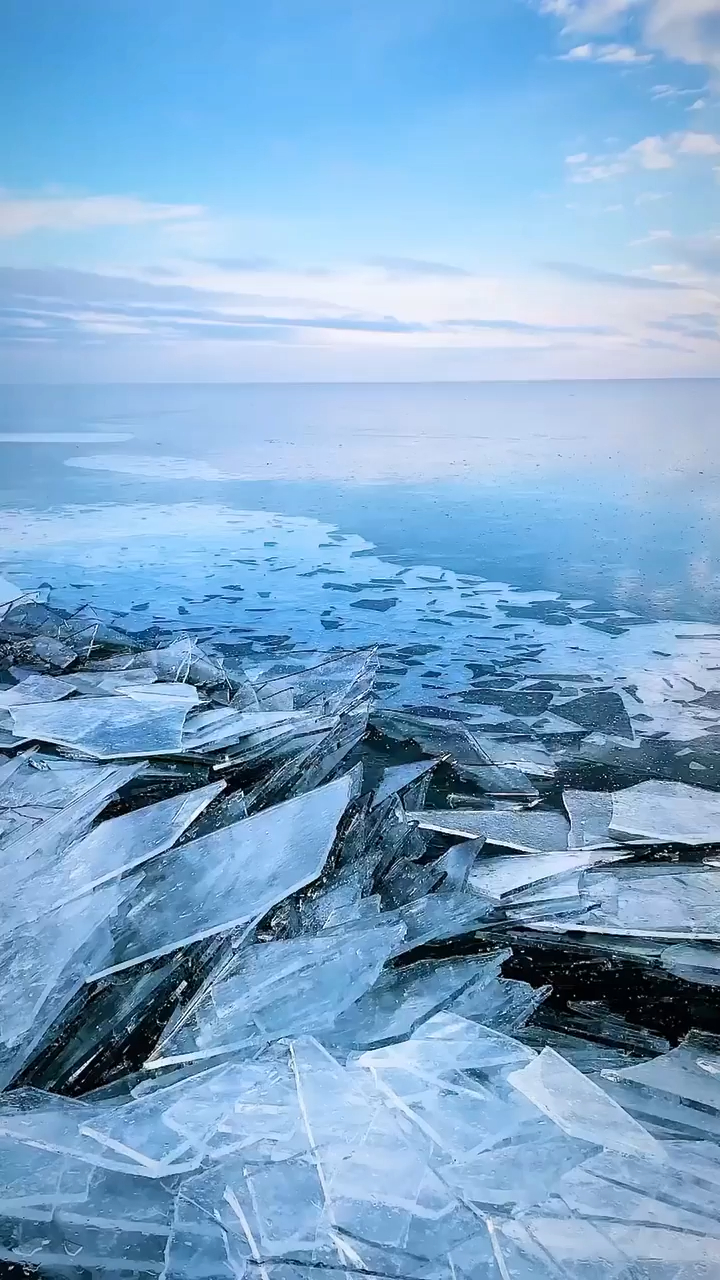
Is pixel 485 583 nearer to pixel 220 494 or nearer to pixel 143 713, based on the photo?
pixel 143 713

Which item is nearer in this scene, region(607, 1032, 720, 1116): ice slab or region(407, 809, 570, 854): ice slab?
region(607, 1032, 720, 1116): ice slab

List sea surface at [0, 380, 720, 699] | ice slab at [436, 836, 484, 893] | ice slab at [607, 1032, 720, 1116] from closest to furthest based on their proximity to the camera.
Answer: ice slab at [607, 1032, 720, 1116] < ice slab at [436, 836, 484, 893] < sea surface at [0, 380, 720, 699]

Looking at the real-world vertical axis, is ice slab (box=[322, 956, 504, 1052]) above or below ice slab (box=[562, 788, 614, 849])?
below

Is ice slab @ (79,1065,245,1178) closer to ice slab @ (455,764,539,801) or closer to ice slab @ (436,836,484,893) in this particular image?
ice slab @ (436,836,484,893)

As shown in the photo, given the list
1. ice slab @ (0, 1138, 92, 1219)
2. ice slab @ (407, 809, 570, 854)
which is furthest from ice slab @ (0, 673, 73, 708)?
ice slab @ (0, 1138, 92, 1219)

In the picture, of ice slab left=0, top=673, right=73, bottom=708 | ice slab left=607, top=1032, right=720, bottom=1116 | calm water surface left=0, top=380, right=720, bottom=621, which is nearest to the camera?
ice slab left=607, top=1032, right=720, bottom=1116

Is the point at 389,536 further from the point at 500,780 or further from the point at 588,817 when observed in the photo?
the point at 588,817
